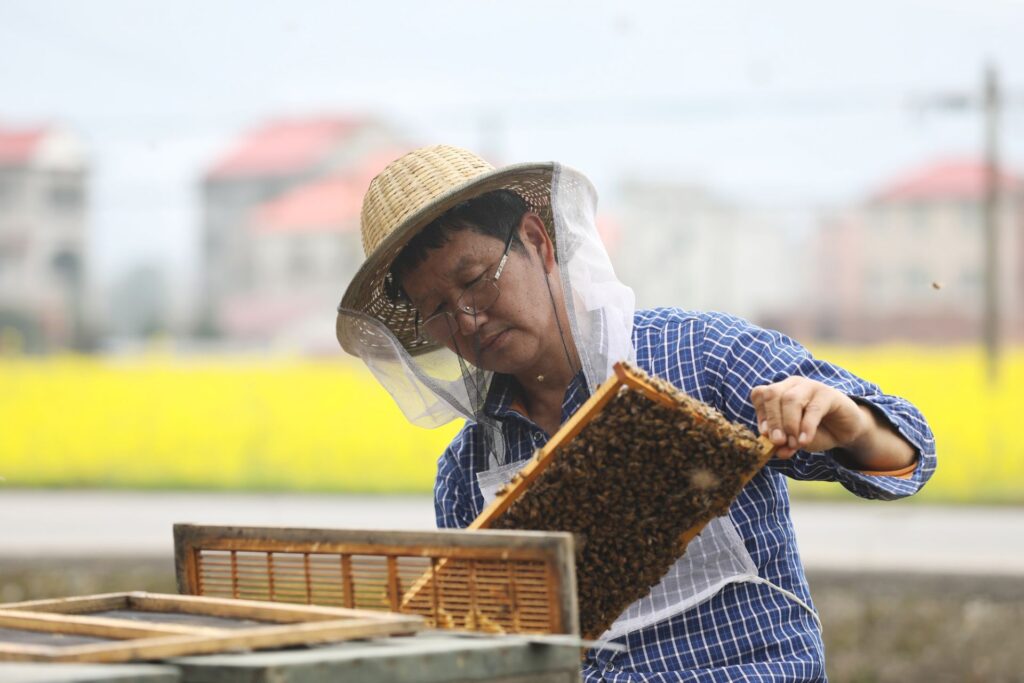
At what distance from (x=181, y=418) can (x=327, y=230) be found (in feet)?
10.2

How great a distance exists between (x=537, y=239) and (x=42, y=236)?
1670 centimetres

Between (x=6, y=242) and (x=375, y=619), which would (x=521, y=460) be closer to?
(x=375, y=619)

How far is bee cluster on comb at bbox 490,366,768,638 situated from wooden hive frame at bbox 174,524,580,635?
29 centimetres

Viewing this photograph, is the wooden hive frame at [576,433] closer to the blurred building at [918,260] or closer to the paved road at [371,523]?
the paved road at [371,523]

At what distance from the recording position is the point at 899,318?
53.7 ft

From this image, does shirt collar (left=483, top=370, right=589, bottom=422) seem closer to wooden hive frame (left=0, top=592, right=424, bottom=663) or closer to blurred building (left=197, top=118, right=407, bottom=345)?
wooden hive frame (left=0, top=592, right=424, bottom=663)

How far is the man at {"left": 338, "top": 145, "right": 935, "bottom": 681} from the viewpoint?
279 cm

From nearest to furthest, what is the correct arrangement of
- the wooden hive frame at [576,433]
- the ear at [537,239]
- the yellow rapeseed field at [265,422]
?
the wooden hive frame at [576,433] < the ear at [537,239] < the yellow rapeseed field at [265,422]

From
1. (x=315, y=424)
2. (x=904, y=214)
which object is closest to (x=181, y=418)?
(x=315, y=424)

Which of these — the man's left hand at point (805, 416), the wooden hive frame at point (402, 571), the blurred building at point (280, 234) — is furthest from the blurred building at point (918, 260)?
the wooden hive frame at point (402, 571)

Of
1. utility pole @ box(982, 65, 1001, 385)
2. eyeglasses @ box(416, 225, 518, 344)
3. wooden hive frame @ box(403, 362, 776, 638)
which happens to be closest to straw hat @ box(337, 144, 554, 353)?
eyeglasses @ box(416, 225, 518, 344)

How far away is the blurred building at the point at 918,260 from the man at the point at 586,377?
43.8 ft

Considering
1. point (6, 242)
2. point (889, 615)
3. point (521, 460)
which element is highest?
point (521, 460)

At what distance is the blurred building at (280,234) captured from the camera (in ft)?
57.9
